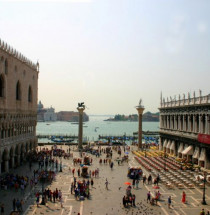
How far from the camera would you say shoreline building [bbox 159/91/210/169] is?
127 ft

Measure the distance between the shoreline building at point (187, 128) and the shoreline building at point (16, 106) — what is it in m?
24.8

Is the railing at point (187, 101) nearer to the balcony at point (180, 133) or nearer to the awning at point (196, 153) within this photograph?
the balcony at point (180, 133)

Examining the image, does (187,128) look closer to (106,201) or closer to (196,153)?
(196,153)

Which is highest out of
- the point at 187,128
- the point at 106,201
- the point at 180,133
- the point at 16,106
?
the point at 16,106

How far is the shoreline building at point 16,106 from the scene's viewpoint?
123ft

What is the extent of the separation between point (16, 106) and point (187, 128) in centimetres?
2638

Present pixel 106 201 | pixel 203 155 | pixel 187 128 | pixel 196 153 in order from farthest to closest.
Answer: pixel 187 128 → pixel 196 153 → pixel 203 155 → pixel 106 201

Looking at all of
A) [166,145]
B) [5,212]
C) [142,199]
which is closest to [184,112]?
[166,145]

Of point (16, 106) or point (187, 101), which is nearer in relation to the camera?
point (16, 106)

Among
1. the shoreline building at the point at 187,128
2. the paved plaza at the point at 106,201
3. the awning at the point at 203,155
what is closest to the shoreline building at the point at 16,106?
the paved plaza at the point at 106,201

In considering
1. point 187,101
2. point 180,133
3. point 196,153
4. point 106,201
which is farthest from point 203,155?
point 106,201

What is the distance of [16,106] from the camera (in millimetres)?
42812

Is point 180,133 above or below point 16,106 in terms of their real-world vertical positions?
below

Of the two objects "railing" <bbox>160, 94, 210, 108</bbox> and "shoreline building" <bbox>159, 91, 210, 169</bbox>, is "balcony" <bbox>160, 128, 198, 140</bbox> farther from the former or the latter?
"railing" <bbox>160, 94, 210, 108</bbox>
